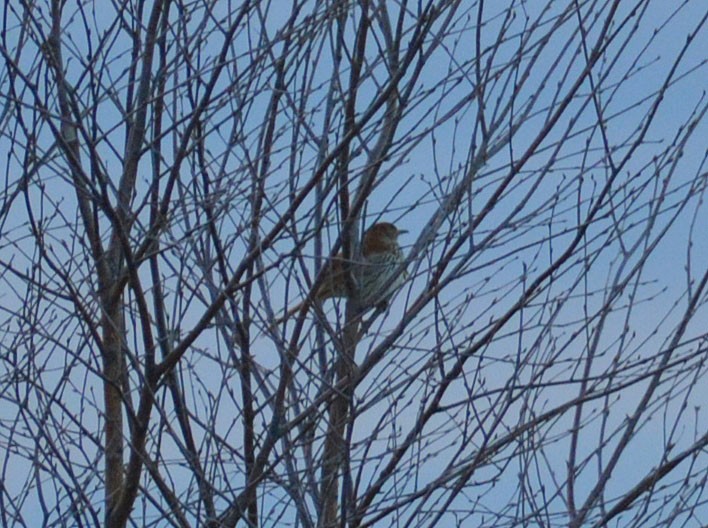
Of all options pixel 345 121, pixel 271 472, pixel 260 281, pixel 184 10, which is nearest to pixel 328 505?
pixel 271 472

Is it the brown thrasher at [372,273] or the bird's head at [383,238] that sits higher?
the bird's head at [383,238]

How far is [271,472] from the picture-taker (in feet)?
16.3

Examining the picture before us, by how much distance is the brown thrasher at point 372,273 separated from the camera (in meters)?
5.41

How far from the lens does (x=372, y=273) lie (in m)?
7.05

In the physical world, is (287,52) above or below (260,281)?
above

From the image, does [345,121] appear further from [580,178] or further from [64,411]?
[64,411]

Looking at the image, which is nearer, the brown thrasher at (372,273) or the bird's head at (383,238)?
the brown thrasher at (372,273)

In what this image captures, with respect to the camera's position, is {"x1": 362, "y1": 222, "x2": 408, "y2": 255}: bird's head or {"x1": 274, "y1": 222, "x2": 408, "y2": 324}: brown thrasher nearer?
{"x1": 274, "y1": 222, "x2": 408, "y2": 324}: brown thrasher

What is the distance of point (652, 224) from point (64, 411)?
5.94ft

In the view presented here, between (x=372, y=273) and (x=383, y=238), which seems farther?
(x=383, y=238)

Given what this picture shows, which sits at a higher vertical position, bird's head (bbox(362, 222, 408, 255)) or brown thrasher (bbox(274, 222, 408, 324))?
bird's head (bbox(362, 222, 408, 255))

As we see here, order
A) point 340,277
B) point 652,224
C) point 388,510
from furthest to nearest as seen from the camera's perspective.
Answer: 1. point 340,277
2. point 652,224
3. point 388,510

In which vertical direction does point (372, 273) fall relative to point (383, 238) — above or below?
below

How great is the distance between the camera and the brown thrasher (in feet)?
17.7
